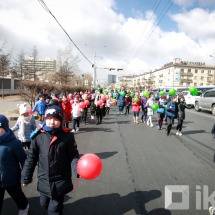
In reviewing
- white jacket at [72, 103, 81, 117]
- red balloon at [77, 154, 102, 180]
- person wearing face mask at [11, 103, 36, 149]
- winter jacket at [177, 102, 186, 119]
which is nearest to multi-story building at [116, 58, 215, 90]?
winter jacket at [177, 102, 186, 119]

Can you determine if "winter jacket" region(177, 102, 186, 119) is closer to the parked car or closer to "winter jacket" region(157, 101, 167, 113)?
"winter jacket" region(157, 101, 167, 113)

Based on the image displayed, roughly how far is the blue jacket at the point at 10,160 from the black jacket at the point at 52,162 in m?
0.27

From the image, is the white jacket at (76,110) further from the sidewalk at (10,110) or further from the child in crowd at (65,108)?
the sidewalk at (10,110)

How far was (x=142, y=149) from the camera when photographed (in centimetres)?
→ 567

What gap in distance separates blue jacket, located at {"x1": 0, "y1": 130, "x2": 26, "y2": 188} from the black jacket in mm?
266

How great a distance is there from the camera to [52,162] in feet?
6.98

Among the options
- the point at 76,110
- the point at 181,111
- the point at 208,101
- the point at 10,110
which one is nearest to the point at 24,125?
the point at 76,110

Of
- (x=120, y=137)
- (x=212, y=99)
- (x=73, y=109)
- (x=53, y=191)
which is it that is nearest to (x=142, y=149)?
(x=120, y=137)

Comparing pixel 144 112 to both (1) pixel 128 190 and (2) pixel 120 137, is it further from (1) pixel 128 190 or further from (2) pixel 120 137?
(1) pixel 128 190

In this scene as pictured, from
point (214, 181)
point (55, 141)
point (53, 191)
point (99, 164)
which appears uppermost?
point (55, 141)

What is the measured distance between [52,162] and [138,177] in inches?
90.7

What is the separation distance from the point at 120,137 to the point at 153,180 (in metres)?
3.49

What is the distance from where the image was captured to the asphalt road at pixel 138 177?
2.81 metres

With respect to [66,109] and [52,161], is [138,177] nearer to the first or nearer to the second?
[52,161]
